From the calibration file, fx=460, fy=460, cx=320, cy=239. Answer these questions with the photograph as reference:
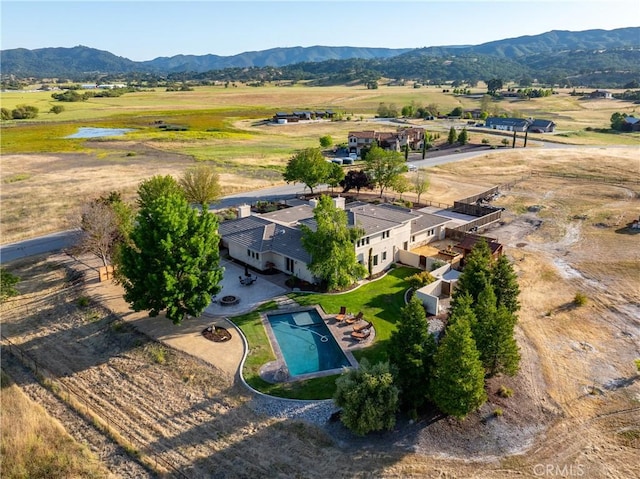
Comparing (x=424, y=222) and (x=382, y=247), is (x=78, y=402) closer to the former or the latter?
(x=382, y=247)

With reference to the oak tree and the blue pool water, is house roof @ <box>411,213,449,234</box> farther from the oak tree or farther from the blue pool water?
the oak tree

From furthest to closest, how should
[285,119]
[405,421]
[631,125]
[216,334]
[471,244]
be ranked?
[285,119], [631,125], [471,244], [216,334], [405,421]

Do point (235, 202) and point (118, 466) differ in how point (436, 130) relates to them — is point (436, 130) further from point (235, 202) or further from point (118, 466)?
point (118, 466)

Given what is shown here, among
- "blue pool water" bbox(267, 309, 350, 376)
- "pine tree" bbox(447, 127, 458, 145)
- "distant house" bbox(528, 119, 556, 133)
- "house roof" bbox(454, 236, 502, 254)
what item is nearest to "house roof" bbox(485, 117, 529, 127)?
"distant house" bbox(528, 119, 556, 133)

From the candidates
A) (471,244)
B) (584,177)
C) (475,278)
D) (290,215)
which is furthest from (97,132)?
(475,278)

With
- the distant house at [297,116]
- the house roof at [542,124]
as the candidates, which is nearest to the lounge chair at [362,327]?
the house roof at [542,124]

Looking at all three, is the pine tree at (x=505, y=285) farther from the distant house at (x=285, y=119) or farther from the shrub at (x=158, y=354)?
the distant house at (x=285, y=119)

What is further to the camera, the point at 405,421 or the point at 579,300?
the point at 579,300
